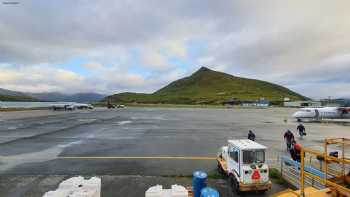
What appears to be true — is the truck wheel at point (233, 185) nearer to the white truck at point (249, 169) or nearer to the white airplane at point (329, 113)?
the white truck at point (249, 169)

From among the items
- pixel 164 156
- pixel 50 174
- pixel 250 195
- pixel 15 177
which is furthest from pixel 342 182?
pixel 15 177

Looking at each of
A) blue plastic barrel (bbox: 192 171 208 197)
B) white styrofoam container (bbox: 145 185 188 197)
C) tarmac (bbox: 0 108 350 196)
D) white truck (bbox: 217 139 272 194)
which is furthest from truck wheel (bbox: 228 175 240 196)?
white styrofoam container (bbox: 145 185 188 197)

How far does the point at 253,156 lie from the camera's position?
10.3 meters

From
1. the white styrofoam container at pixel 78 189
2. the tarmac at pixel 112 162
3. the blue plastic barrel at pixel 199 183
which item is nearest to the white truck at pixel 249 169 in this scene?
the tarmac at pixel 112 162

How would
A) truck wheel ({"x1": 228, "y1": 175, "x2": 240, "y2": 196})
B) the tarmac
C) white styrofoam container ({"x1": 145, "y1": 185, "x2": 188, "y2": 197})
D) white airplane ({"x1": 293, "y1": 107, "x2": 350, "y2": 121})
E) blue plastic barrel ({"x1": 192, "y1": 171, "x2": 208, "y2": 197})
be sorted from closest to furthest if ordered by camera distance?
white styrofoam container ({"x1": 145, "y1": 185, "x2": 188, "y2": 197})
blue plastic barrel ({"x1": 192, "y1": 171, "x2": 208, "y2": 197})
truck wheel ({"x1": 228, "y1": 175, "x2": 240, "y2": 196})
the tarmac
white airplane ({"x1": 293, "y1": 107, "x2": 350, "y2": 121})

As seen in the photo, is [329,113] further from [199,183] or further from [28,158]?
[28,158]

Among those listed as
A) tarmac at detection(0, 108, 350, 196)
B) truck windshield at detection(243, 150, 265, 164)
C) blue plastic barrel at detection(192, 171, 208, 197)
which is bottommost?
tarmac at detection(0, 108, 350, 196)

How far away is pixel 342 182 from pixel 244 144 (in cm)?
447

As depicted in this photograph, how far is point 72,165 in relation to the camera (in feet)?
49.1

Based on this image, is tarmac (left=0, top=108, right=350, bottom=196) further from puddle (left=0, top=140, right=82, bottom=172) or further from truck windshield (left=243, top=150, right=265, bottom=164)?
truck windshield (left=243, top=150, right=265, bottom=164)

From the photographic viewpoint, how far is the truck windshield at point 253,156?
10234 mm

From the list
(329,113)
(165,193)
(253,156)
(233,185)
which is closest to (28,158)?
(165,193)

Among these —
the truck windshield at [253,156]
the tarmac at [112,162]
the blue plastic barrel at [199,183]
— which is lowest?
the tarmac at [112,162]

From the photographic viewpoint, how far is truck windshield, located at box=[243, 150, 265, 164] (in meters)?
10.2
